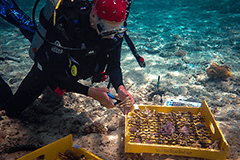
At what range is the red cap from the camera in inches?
86.7

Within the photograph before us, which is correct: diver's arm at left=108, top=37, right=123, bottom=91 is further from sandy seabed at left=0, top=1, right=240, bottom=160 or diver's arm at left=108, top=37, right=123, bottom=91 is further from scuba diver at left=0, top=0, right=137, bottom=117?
sandy seabed at left=0, top=1, right=240, bottom=160

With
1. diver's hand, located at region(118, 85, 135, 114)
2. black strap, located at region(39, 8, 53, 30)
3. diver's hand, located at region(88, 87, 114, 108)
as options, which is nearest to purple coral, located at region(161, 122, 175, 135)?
diver's hand, located at region(118, 85, 135, 114)

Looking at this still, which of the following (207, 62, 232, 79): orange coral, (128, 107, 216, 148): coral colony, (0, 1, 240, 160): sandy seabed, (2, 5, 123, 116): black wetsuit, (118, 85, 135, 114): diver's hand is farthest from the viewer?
(207, 62, 232, 79): orange coral

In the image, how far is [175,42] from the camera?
10.8m

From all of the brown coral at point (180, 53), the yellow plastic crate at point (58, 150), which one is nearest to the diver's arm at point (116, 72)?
the yellow plastic crate at point (58, 150)

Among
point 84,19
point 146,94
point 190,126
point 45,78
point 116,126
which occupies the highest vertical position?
point 84,19

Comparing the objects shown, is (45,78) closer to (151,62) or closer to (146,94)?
(146,94)

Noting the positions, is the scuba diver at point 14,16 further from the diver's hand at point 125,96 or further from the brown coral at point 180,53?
the brown coral at point 180,53

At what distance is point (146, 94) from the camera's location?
18.3 ft

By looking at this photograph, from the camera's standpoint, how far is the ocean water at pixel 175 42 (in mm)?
7051

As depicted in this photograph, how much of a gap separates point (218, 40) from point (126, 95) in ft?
35.4

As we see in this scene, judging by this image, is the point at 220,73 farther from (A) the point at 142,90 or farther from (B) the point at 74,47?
(B) the point at 74,47

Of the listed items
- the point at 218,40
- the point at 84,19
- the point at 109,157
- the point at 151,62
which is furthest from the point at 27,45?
the point at 218,40

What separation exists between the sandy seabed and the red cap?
201 centimetres
